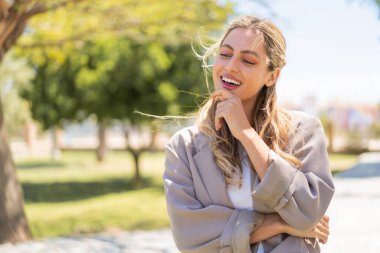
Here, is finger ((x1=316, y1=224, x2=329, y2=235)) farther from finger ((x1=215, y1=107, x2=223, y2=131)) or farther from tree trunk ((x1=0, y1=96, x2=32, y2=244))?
tree trunk ((x1=0, y1=96, x2=32, y2=244))

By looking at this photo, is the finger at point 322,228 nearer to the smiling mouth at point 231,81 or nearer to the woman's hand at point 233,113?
the woman's hand at point 233,113

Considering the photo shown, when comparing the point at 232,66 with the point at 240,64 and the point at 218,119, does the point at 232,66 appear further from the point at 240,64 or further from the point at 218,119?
the point at 218,119

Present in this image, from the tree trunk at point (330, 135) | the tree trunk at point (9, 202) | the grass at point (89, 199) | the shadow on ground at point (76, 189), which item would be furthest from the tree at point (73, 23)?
the tree trunk at point (330, 135)

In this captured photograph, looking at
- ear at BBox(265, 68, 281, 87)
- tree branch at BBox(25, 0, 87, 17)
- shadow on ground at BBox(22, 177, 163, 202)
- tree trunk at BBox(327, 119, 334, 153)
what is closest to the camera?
ear at BBox(265, 68, 281, 87)

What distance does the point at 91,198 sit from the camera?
60.4 feet

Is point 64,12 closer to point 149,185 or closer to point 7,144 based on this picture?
point 7,144

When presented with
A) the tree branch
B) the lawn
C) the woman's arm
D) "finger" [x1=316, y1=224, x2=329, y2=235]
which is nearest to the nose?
the woman's arm

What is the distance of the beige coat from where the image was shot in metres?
1.98

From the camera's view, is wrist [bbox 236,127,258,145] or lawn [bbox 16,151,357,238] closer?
wrist [bbox 236,127,258,145]

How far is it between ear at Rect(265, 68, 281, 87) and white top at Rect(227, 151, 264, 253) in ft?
0.99

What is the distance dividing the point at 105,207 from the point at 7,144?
8.12m

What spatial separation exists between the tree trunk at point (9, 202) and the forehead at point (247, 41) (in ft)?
21.4

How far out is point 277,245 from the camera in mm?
2027

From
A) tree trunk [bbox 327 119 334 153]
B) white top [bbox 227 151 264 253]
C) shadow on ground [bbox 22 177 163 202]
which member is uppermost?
white top [bbox 227 151 264 253]
